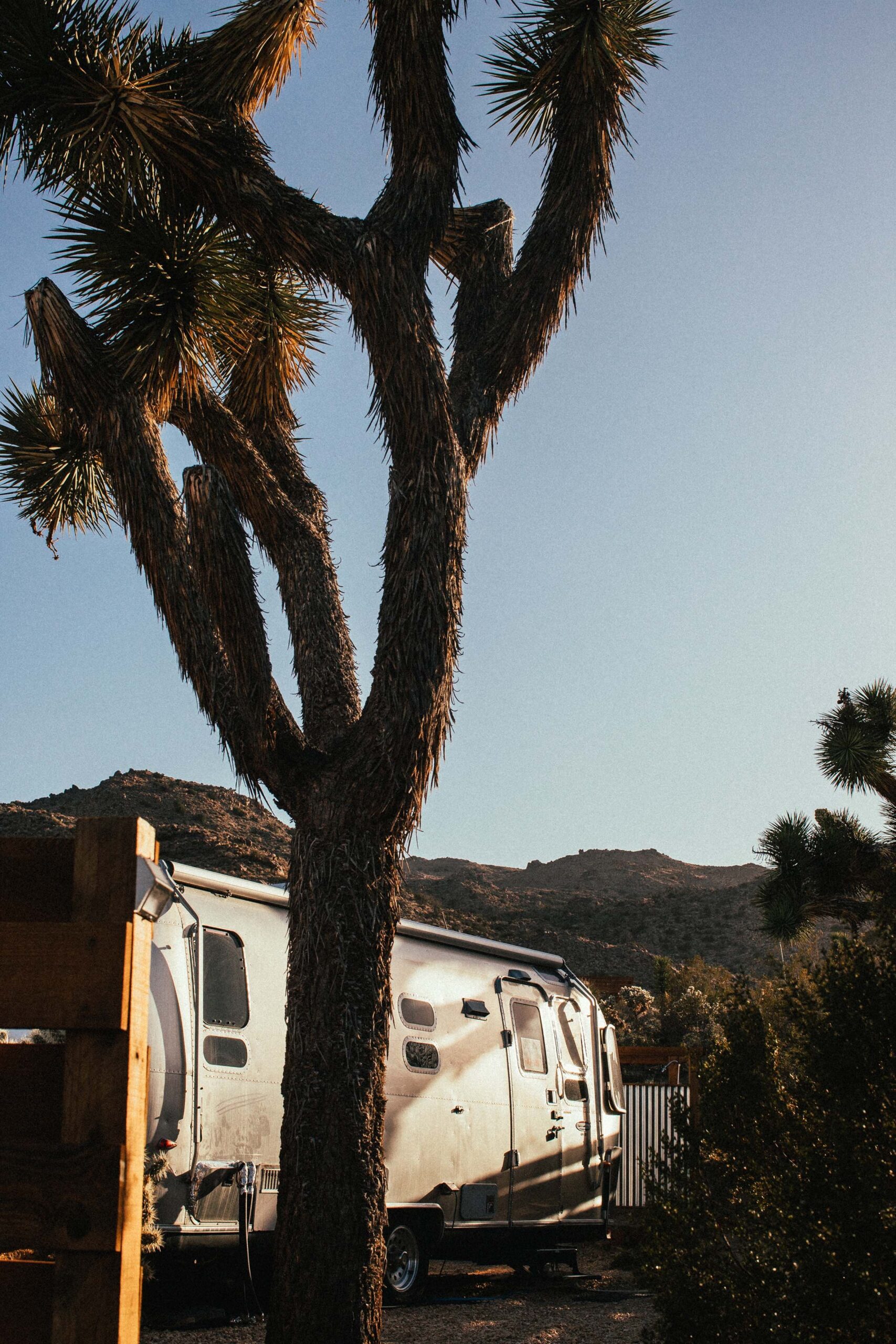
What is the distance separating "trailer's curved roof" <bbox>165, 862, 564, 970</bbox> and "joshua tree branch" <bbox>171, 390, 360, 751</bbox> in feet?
3.74

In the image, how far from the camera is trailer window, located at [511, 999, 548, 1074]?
10.5 m

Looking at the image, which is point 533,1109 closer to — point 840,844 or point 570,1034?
point 570,1034

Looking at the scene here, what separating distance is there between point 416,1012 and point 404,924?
0.76m

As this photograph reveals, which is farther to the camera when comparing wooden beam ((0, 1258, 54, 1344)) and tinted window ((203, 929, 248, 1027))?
tinted window ((203, 929, 248, 1027))

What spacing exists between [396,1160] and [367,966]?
306cm

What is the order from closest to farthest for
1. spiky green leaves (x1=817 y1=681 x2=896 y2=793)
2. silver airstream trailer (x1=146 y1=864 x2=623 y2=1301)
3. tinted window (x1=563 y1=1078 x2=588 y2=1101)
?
silver airstream trailer (x1=146 y1=864 x2=623 y2=1301), tinted window (x1=563 y1=1078 x2=588 y2=1101), spiky green leaves (x1=817 y1=681 x2=896 y2=793)

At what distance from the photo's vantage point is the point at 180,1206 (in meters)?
6.80

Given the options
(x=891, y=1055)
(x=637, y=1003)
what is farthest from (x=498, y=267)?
(x=637, y=1003)

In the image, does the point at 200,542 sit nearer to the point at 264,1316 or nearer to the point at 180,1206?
the point at 180,1206

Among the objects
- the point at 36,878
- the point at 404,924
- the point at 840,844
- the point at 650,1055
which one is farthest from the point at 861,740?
the point at 36,878

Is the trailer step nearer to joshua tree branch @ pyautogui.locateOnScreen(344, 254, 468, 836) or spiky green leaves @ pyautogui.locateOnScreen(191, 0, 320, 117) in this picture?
joshua tree branch @ pyautogui.locateOnScreen(344, 254, 468, 836)

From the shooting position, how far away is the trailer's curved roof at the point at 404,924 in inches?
290

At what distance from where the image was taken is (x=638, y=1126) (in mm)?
14242

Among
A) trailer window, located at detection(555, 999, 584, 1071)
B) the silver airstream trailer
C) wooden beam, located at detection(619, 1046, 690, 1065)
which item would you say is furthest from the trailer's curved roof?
wooden beam, located at detection(619, 1046, 690, 1065)
